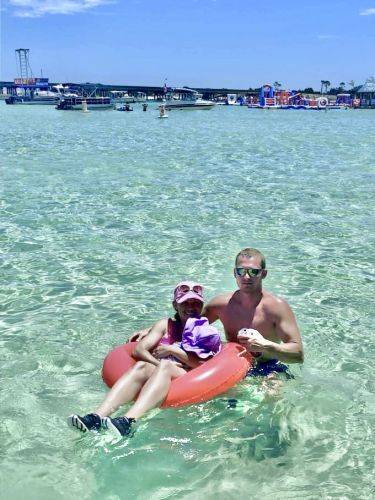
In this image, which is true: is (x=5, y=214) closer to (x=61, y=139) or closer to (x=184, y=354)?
(x=184, y=354)

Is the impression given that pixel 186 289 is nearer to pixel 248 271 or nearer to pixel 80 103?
pixel 248 271

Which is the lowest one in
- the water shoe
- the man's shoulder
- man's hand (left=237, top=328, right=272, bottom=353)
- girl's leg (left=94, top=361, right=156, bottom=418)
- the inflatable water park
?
the water shoe

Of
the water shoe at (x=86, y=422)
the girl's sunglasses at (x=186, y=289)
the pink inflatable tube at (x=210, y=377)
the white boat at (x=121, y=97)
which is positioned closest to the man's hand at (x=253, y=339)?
the pink inflatable tube at (x=210, y=377)

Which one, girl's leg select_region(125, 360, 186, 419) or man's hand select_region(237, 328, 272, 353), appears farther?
man's hand select_region(237, 328, 272, 353)

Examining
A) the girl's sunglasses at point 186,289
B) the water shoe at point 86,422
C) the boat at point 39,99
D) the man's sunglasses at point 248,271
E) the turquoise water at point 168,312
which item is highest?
the boat at point 39,99

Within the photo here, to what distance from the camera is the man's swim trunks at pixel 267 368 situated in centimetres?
395

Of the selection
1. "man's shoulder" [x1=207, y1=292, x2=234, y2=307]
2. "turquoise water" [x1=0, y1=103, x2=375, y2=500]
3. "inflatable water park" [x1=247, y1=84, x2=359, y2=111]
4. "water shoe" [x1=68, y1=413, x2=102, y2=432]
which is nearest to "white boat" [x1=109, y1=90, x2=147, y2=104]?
"inflatable water park" [x1=247, y1=84, x2=359, y2=111]

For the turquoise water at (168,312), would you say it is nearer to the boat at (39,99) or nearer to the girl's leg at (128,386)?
the girl's leg at (128,386)

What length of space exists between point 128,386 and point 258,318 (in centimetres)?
97

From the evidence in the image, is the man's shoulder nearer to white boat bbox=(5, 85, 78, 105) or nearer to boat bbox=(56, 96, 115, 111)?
boat bbox=(56, 96, 115, 111)

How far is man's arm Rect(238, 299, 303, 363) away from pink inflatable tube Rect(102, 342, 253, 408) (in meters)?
0.11

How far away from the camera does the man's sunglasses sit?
3768 mm

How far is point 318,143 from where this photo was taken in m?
27.7

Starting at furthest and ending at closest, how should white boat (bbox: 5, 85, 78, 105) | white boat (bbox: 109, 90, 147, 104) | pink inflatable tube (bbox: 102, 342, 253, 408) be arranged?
1. white boat (bbox: 109, 90, 147, 104)
2. white boat (bbox: 5, 85, 78, 105)
3. pink inflatable tube (bbox: 102, 342, 253, 408)
